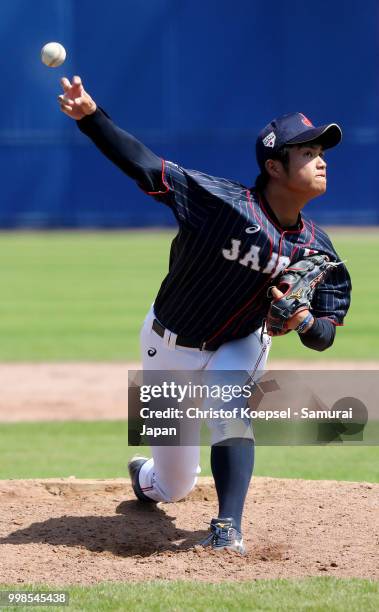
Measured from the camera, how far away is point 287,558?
448 cm

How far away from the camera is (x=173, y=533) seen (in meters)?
4.97

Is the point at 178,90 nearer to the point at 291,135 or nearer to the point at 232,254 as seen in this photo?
the point at 291,135

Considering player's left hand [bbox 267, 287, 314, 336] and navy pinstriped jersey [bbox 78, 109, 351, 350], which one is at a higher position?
navy pinstriped jersey [bbox 78, 109, 351, 350]

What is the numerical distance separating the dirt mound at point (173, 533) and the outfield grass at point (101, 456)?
68 cm

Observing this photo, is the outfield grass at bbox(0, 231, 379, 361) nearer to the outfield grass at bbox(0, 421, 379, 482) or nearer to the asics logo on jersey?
the outfield grass at bbox(0, 421, 379, 482)

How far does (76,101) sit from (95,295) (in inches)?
462

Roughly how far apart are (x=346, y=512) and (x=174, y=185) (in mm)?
1840

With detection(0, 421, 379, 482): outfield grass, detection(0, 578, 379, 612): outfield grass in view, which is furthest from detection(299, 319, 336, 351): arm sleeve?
detection(0, 421, 379, 482): outfield grass

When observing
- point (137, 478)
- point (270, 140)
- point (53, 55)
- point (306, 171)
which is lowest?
point (137, 478)

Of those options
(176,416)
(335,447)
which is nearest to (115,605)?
(176,416)

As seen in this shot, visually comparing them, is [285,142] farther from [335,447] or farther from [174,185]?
[335,447]

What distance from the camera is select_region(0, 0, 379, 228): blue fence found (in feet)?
86.3

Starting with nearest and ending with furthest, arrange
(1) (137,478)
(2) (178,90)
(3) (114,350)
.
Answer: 1. (1) (137,478)
2. (3) (114,350)
3. (2) (178,90)

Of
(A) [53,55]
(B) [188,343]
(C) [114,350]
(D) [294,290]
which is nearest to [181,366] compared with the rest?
(B) [188,343]
